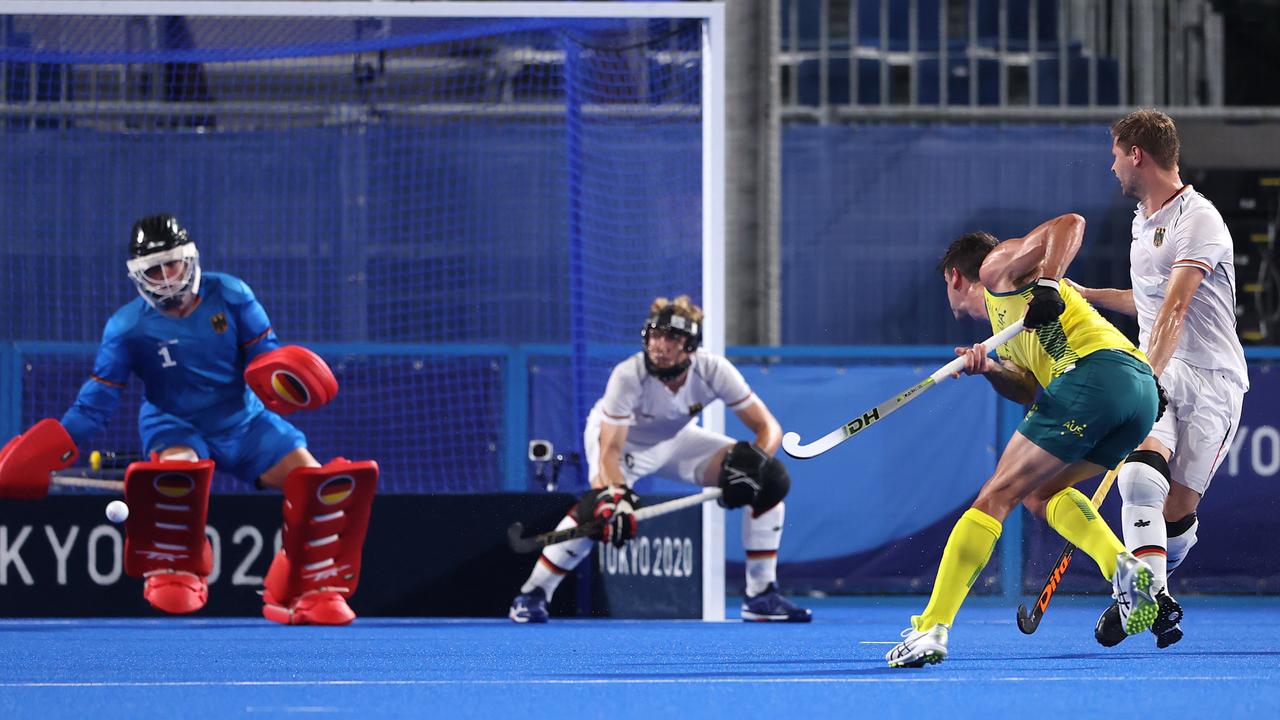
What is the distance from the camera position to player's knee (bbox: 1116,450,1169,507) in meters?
5.22

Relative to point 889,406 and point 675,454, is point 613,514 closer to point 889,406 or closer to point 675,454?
point 675,454

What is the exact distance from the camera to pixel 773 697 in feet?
13.3

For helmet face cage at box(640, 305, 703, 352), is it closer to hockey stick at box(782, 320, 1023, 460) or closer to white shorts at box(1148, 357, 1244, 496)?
hockey stick at box(782, 320, 1023, 460)

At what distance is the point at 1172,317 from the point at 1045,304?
0.67 meters

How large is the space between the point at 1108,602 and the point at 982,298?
377 centimetres

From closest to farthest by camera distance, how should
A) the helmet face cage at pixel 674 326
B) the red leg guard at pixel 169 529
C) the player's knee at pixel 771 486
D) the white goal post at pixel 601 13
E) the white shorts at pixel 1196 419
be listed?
the white shorts at pixel 1196 419 < the red leg guard at pixel 169 529 < the helmet face cage at pixel 674 326 < the player's knee at pixel 771 486 < the white goal post at pixel 601 13

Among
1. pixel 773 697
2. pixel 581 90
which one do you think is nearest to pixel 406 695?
pixel 773 697

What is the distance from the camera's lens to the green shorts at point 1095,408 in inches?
183

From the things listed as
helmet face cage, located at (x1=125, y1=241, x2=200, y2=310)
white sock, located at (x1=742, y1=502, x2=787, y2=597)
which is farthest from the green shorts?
helmet face cage, located at (x1=125, y1=241, x2=200, y2=310)

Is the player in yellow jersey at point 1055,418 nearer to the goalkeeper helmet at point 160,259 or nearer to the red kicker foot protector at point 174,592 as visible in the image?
the red kicker foot protector at point 174,592

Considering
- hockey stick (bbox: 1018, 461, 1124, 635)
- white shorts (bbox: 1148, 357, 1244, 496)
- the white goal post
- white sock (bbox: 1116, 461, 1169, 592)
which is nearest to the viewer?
white sock (bbox: 1116, 461, 1169, 592)

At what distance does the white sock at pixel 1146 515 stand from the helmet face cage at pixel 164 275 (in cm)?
336

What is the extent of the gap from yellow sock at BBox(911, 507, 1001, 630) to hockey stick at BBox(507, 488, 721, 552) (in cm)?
201


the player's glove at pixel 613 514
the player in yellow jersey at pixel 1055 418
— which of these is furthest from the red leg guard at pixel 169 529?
the player in yellow jersey at pixel 1055 418
